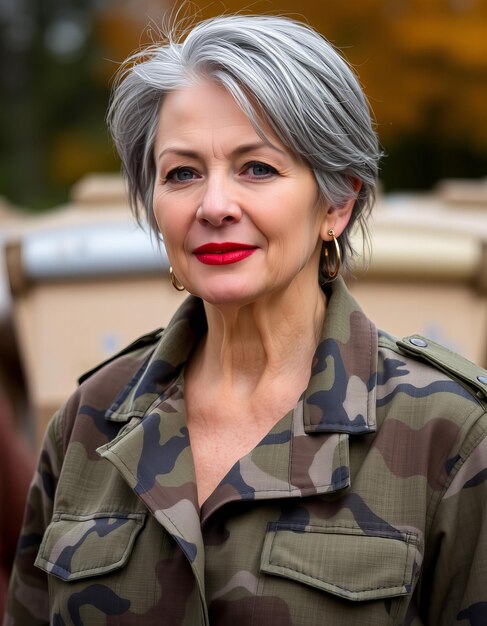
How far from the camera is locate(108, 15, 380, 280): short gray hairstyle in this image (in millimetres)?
2406

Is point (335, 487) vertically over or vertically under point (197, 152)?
under

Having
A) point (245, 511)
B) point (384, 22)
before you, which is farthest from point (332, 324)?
point (384, 22)

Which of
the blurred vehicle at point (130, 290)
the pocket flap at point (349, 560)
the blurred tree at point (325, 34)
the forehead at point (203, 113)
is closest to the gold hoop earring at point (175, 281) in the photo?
the forehead at point (203, 113)

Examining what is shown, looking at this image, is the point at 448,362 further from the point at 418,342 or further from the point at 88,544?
the point at 88,544

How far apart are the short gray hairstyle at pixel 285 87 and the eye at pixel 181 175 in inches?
4.9

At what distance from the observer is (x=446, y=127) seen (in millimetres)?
13766

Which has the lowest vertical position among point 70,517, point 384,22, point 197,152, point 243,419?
point 384,22

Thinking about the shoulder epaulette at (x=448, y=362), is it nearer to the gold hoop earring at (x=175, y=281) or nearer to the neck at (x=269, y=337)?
the neck at (x=269, y=337)

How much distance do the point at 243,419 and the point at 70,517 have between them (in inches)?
16.7

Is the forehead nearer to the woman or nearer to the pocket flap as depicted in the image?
the woman

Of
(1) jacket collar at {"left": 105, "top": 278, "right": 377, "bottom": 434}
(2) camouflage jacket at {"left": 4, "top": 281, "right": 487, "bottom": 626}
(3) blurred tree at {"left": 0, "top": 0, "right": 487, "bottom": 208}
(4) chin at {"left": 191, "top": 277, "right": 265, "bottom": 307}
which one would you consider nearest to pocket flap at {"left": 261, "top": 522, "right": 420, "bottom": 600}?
(2) camouflage jacket at {"left": 4, "top": 281, "right": 487, "bottom": 626}

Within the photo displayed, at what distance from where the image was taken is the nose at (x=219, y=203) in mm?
2428

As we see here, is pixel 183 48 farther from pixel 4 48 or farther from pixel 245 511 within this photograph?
pixel 4 48

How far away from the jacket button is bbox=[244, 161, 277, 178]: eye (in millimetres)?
470
